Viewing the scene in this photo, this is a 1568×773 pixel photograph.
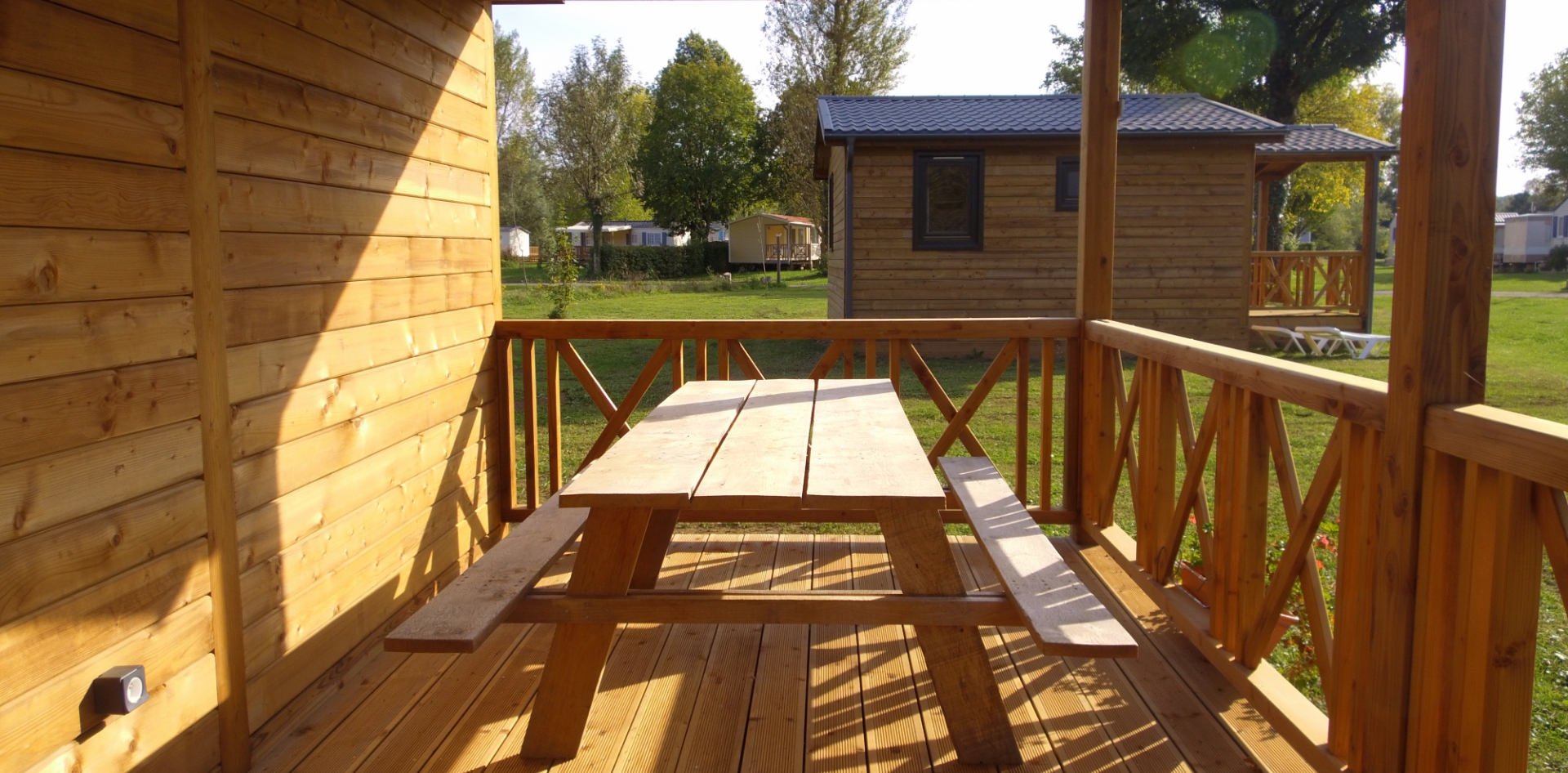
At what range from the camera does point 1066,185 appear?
11.9 m

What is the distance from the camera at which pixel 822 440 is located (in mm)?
2812

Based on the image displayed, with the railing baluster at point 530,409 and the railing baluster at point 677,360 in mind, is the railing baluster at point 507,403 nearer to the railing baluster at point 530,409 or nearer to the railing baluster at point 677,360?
the railing baluster at point 530,409

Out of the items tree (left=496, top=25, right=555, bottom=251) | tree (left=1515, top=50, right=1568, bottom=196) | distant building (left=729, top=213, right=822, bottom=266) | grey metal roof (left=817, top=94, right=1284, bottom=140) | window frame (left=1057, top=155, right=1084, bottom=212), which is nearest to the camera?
tree (left=1515, top=50, right=1568, bottom=196)

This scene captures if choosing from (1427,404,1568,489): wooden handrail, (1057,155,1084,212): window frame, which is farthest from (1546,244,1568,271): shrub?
(1427,404,1568,489): wooden handrail

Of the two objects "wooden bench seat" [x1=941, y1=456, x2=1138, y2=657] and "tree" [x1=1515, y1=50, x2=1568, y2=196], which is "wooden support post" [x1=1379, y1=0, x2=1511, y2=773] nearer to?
"wooden bench seat" [x1=941, y1=456, x2=1138, y2=657]

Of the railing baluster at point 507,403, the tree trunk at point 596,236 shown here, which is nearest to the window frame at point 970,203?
the railing baluster at point 507,403

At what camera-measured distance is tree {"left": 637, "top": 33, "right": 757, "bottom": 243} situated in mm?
42062

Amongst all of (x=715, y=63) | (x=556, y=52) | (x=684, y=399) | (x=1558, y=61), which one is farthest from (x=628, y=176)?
(x=684, y=399)

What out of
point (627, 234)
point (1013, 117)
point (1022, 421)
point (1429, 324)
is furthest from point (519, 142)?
point (1429, 324)

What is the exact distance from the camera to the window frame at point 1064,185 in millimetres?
11789

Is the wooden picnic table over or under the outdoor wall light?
over

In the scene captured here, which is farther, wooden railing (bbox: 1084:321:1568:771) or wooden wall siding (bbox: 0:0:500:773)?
wooden wall siding (bbox: 0:0:500:773)

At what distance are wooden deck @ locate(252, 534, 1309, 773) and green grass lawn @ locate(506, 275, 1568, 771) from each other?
61cm

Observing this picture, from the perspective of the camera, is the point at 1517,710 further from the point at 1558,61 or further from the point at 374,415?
the point at 1558,61
